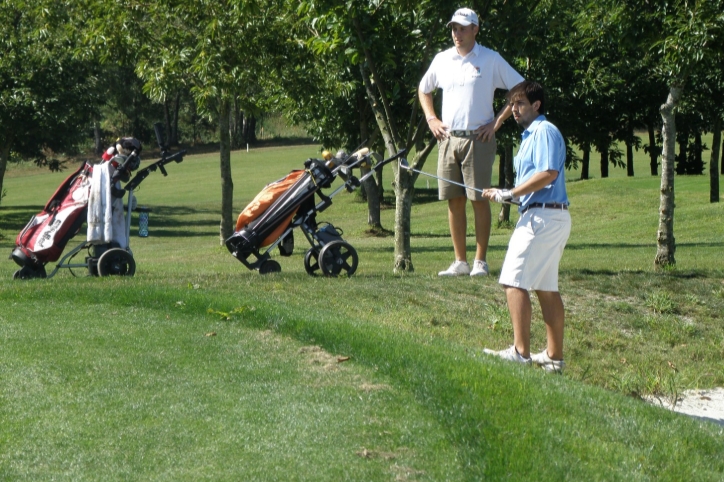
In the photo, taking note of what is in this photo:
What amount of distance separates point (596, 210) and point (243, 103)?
13.1 metres

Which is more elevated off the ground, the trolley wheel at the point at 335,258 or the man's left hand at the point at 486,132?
the man's left hand at the point at 486,132

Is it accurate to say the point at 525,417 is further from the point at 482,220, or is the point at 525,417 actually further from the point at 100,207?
the point at 100,207

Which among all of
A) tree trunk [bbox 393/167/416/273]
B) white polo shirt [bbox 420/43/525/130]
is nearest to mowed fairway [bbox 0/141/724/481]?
tree trunk [bbox 393/167/416/273]

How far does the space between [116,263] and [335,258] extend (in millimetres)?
2492

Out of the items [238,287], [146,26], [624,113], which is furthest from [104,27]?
[624,113]

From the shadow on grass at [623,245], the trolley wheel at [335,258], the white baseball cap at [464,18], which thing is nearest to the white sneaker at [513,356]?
the white baseball cap at [464,18]

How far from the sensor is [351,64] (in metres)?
12.7

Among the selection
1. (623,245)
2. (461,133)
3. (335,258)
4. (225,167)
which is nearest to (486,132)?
(461,133)

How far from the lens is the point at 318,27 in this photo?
1230cm

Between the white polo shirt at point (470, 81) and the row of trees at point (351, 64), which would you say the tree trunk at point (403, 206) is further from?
the white polo shirt at point (470, 81)

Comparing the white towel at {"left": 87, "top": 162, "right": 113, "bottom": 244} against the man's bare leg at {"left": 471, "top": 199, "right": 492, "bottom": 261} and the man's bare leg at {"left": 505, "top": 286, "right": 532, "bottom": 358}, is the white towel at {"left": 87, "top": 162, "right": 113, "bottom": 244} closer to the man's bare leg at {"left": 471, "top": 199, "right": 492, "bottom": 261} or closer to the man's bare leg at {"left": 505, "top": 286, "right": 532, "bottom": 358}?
the man's bare leg at {"left": 471, "top": 199, "right": 492, "bottom": 261}

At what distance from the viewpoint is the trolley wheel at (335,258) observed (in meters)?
10.9

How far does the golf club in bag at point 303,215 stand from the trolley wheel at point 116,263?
1.33m

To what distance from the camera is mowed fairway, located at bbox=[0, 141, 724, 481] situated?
16.7ft
